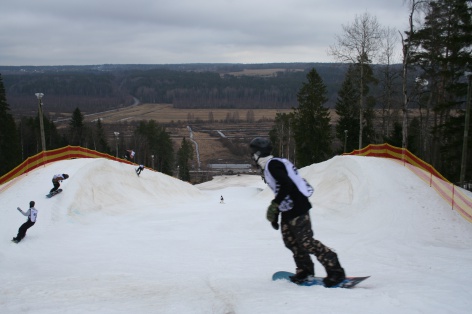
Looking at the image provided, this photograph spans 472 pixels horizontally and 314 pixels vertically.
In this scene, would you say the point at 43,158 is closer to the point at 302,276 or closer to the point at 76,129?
the point at 302,276

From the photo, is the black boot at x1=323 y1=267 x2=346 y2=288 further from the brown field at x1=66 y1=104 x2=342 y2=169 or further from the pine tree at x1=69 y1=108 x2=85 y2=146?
the brown field at x1=66 y1=104 x2=342 y2=169

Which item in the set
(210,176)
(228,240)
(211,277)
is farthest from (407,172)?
(210,176)

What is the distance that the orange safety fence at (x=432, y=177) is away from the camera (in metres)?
13.5

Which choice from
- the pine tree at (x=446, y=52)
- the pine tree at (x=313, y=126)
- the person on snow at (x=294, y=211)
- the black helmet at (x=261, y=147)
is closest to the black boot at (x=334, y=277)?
the person on snow at (x=294, y=211)

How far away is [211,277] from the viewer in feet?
23.1

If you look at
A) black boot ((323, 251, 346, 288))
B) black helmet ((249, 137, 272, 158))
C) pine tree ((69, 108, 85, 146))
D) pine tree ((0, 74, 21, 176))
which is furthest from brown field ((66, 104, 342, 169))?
black boot ((323, 251, 346, 288))

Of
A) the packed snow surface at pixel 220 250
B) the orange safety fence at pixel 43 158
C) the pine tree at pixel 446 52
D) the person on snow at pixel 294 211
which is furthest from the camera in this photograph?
the pine tree at pixel 446 52

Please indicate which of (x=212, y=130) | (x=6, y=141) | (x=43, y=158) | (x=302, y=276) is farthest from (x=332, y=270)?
(x=212, y=130)

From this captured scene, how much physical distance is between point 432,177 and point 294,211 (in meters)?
13.1

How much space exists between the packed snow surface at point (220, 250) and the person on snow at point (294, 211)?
1.44ft

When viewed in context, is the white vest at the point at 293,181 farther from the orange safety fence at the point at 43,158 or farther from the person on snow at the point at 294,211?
the orange safety fence at the point at 43,158

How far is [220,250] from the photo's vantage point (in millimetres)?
9859

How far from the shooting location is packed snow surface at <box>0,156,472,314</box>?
5.02m

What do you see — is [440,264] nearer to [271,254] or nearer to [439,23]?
[271,254]
